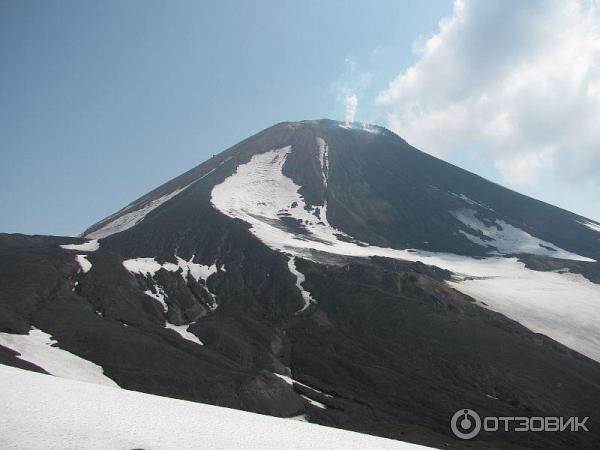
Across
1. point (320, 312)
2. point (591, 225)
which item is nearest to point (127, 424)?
point (320, 312)

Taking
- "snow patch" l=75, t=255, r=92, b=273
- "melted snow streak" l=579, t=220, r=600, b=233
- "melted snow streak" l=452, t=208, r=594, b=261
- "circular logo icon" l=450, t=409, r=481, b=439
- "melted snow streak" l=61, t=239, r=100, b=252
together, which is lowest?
"circular logo icon" l=450, t=409, r=481, b=439

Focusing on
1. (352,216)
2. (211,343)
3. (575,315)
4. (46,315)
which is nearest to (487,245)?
(352,216)

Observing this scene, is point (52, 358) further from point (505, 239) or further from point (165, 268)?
point (505, 239)

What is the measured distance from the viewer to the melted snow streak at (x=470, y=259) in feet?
287

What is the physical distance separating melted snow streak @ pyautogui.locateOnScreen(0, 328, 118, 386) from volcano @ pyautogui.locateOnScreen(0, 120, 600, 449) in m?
0.27

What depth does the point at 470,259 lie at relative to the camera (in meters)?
136

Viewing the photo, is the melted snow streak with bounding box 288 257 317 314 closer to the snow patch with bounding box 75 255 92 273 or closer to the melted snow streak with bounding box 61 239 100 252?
the snow patch with bounding box 75 255 92 273

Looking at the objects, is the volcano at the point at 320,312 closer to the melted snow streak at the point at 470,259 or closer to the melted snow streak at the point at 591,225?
the melted snow streak at the point at 470,259

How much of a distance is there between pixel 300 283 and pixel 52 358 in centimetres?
4976

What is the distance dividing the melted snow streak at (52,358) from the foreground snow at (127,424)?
22.9 metres

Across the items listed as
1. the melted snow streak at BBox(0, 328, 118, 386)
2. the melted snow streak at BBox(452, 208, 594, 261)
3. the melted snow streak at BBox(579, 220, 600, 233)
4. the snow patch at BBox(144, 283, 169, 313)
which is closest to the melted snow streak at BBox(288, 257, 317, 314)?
the snow patch at BBox(144, 283, 169, 313)

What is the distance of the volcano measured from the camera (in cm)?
4878

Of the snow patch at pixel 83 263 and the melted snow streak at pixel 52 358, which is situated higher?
the snow patch at pixel 83 263

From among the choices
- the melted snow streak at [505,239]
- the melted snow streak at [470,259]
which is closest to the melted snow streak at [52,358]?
the melted snow streak at [470,259]
